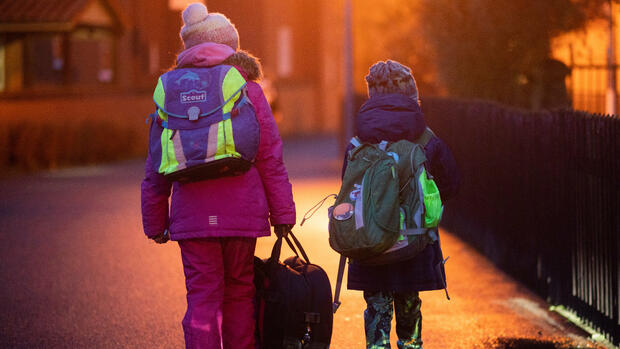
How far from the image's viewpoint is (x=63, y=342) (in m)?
6.50

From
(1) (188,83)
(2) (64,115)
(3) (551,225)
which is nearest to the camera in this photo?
(1) (188,83)

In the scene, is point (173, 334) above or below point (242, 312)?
below

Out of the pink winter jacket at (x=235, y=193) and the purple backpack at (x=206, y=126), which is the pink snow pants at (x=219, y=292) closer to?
the pink winter jacket at (x=235, y=193)

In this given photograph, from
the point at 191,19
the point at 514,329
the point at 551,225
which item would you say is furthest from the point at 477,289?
the point at 191,19

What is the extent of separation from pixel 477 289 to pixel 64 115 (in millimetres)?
16901

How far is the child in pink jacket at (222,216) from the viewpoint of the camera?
475cm

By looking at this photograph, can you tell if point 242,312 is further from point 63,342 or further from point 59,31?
point 59,31

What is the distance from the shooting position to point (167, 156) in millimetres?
4699

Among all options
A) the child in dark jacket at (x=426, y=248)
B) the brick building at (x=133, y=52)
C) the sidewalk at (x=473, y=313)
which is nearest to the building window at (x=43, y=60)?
the brick building at (x=133, y=52)

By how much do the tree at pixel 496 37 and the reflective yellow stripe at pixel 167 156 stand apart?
822 centimetres

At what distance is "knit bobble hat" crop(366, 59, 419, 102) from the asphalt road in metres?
1.81

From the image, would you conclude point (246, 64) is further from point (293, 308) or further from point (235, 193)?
point (293, 308)

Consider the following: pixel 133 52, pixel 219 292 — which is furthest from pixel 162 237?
pixel 133 52

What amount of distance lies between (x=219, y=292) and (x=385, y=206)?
0.85 m
